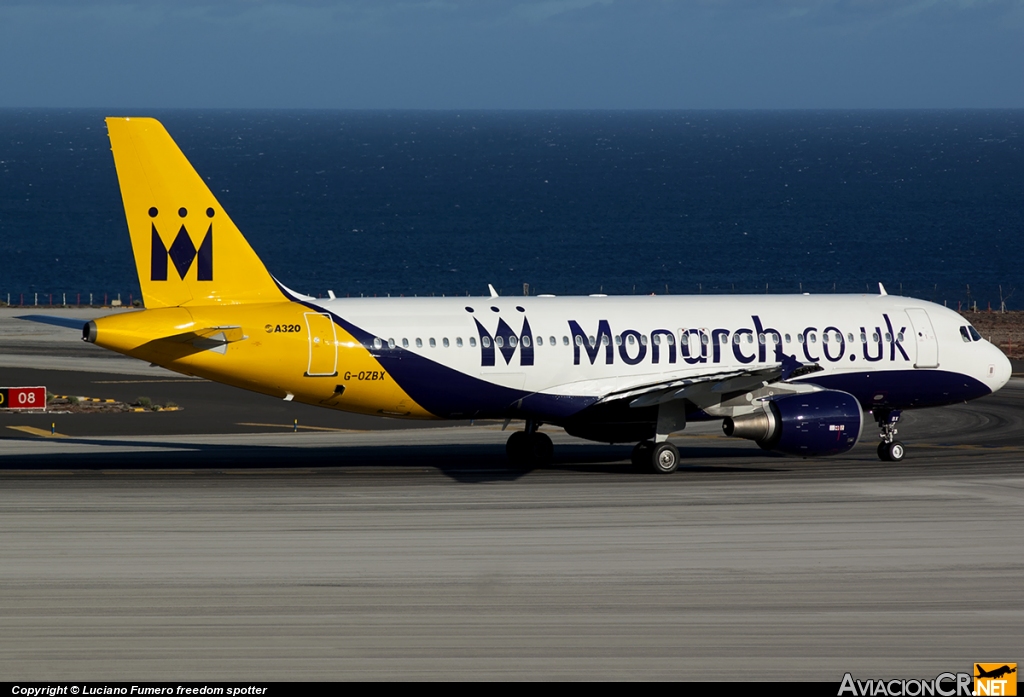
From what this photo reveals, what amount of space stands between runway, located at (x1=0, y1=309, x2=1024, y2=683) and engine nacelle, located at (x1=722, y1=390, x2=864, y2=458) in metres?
0.95

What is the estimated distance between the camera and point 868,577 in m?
24.2

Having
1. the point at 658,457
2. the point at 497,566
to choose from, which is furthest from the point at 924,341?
the point at 497,566

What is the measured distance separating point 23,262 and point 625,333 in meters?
121

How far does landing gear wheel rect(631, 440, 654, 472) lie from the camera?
3559cm

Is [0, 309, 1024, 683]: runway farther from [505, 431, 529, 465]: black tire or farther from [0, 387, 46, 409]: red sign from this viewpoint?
[0, 387, 46, 409]: red sign

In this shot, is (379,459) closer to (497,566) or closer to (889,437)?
(497,566)

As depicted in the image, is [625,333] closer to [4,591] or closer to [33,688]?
[4,591]

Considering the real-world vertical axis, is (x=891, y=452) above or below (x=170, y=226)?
below

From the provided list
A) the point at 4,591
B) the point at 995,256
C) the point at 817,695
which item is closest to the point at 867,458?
the point at 817,695

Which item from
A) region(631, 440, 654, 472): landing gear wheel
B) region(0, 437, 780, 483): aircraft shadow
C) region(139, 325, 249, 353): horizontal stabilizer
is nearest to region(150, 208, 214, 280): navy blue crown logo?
region(139, 325, 249, 353): horizontal stabilizer

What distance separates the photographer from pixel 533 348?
116 feet

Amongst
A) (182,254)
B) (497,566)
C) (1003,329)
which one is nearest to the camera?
(497,566)

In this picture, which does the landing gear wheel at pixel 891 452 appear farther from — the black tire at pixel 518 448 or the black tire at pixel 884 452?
the black tire at pixel 518 448

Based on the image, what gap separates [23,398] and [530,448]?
18.0 m
